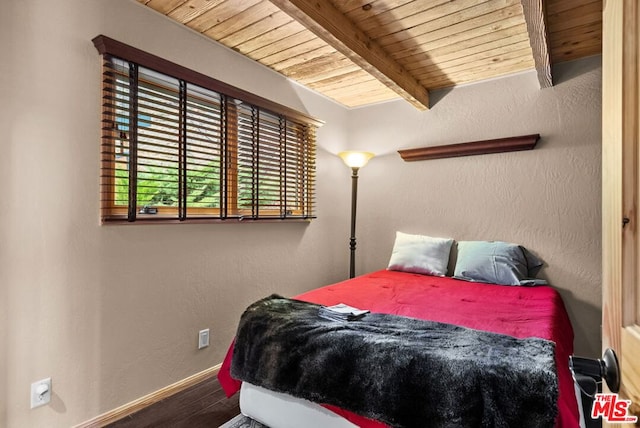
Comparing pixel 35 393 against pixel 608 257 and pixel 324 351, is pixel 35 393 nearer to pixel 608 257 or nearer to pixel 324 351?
pixel 324 351

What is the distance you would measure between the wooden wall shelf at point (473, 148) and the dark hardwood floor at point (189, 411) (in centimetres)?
258

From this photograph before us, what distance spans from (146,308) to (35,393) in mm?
608

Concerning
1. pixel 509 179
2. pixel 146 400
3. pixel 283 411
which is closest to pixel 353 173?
pixel 509 179

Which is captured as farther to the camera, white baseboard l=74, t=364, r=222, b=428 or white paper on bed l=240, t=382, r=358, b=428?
white baseboard l=74, t=364, r=222, b=428

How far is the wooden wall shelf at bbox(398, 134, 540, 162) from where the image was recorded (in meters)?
2.86

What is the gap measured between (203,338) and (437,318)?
1.59 meters

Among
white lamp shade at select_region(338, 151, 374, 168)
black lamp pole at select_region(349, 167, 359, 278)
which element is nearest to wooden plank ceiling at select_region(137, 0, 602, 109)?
white lamp shade at select_region(338, 151, 374, 168)

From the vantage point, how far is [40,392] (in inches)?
65.9

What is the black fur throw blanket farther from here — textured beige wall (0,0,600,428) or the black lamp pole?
the black lamp pole

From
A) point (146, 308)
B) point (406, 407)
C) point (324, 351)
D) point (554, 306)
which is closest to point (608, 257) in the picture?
point (406, 407)

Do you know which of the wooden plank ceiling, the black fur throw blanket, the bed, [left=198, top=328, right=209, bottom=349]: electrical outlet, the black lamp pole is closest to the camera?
the black fur throw blanket

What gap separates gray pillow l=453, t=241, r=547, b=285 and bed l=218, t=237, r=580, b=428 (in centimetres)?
7

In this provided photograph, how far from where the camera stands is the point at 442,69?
9.52 feet

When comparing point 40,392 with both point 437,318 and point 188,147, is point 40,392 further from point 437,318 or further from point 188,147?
point 437,318
